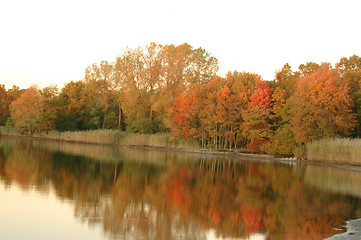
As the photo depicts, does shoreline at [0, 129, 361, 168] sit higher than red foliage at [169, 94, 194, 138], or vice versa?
red foliage at [169, 94, 194, 138]

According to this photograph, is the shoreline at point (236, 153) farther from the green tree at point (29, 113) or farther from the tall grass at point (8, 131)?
the tall grass at point (8, 131)

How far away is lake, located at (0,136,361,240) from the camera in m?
10.1

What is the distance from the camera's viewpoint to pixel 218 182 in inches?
806

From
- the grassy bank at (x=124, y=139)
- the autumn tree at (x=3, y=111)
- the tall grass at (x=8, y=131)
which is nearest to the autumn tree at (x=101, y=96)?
the grassy bank at (x=124, y=139)

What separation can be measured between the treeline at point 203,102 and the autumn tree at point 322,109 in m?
0.10

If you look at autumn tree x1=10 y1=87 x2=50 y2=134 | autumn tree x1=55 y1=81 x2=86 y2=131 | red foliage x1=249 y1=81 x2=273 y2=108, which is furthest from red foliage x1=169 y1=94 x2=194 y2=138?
autumn tree x1=10 y1=87 x2=50 y2=134

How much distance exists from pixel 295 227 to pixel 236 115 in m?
34.8

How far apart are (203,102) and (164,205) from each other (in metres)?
35.7

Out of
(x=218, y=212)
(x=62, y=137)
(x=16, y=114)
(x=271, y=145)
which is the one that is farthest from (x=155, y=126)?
(x=218, y=212)

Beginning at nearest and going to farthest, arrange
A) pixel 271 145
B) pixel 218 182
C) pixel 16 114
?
pixel 218 182, pixel 271 145, pixel 16 114

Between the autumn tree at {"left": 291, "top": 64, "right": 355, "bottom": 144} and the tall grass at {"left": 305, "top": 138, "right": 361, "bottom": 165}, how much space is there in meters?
→ 1.58

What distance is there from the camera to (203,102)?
4866 cm

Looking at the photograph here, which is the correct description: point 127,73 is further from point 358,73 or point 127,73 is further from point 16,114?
point 358,73

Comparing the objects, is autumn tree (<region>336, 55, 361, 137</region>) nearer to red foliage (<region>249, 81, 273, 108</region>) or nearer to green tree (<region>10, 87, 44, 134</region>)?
red foliage (<region>249, 81, 273, 108</region>)
